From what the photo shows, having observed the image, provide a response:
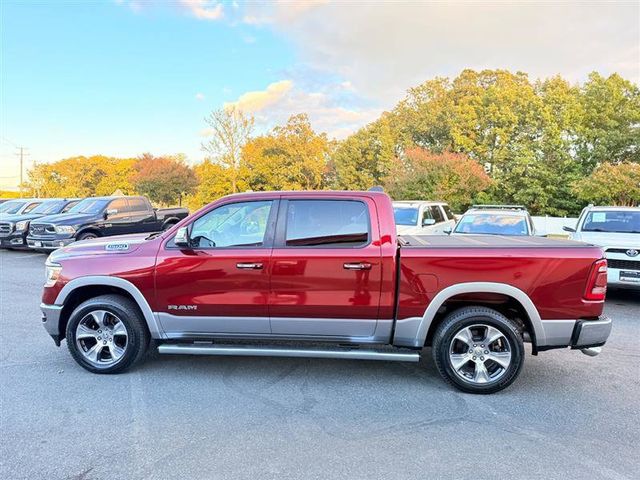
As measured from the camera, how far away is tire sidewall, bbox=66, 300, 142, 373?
424 centimetres

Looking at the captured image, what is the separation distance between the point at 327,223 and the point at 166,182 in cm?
3832

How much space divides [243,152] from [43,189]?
146ft

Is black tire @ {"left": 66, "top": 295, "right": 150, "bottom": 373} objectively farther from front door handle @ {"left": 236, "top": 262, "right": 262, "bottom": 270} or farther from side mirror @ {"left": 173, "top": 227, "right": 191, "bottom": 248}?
front door handle @ {"left": 236, "top": 262, "right": 262, "bottom": 270}

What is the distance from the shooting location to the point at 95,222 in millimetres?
12406

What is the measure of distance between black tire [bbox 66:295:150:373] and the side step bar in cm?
35

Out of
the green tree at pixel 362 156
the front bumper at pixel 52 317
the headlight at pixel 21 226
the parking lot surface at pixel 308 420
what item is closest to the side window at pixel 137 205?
the headlight at pixel 21 226

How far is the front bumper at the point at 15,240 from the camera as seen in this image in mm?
13367

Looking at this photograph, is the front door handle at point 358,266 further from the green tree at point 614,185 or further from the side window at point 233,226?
the green tree at point 614,185

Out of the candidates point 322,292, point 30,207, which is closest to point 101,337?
point 322,292

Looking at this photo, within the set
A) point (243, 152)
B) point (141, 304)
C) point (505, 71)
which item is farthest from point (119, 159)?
point (141, 304)

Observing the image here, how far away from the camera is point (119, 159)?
2349 inches

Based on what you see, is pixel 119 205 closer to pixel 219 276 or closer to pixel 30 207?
pixel 30 207

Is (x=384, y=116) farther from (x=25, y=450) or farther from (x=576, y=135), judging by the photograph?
(x=25, y=450)

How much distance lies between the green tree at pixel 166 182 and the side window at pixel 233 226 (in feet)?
123
